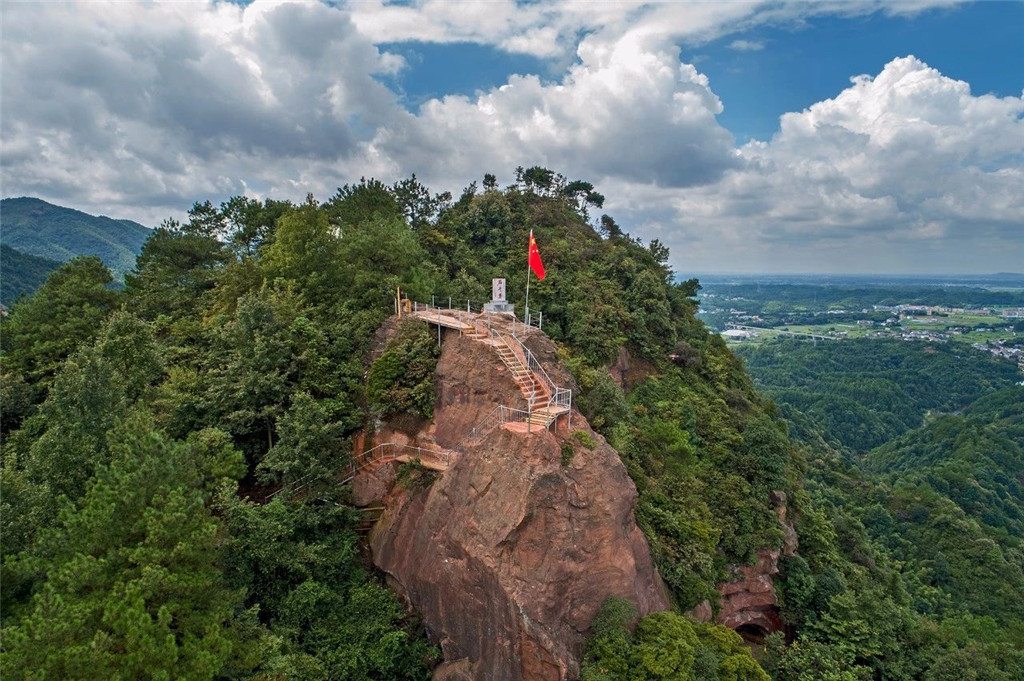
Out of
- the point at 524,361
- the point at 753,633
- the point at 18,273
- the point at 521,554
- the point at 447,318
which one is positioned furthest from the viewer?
the point at 18,273

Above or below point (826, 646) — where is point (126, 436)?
above

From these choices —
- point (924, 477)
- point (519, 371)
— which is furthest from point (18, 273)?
point (924, 477)

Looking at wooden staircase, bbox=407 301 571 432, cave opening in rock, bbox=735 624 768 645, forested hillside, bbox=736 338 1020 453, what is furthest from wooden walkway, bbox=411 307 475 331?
forested hillside, bbox=736 338 1020 453

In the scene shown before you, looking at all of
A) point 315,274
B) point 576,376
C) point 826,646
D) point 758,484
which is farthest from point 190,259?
point 826,646

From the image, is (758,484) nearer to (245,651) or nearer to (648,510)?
(648,510)

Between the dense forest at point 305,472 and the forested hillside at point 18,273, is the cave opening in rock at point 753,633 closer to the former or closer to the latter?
the dense forest at point 305,472

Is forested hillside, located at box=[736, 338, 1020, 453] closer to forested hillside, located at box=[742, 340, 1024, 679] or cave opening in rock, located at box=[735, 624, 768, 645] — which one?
forested hillside, located at box=[742, 340, 1024, 679]

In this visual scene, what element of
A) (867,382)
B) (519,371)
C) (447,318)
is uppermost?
(447,318)

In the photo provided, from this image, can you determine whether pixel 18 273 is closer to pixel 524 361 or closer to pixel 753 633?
pixel 524 361
